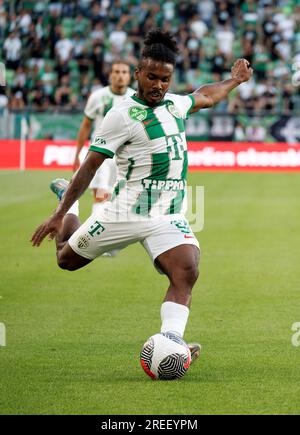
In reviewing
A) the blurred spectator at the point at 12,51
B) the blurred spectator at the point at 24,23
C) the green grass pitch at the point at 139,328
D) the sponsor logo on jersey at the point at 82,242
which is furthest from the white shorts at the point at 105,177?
the blurred spectator at the point at 24,23

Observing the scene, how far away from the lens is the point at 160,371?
6.70m

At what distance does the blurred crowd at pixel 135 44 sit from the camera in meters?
34.4

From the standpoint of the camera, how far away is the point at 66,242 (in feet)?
26.0

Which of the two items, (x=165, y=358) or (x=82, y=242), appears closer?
(x=165, y=358)

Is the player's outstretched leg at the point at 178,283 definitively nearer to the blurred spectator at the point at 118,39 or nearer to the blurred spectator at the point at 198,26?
the blurred spectator at the point at 118,39

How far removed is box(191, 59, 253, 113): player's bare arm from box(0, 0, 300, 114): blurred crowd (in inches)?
993

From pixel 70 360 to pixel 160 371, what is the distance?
0.88 m

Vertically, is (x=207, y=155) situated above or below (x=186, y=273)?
above

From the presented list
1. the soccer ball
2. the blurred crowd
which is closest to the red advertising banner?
the blurred crowd

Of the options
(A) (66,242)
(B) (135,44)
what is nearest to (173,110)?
(A) (66,242)

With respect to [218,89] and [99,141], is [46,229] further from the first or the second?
[218,89]

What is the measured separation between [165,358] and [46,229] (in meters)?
1.24
